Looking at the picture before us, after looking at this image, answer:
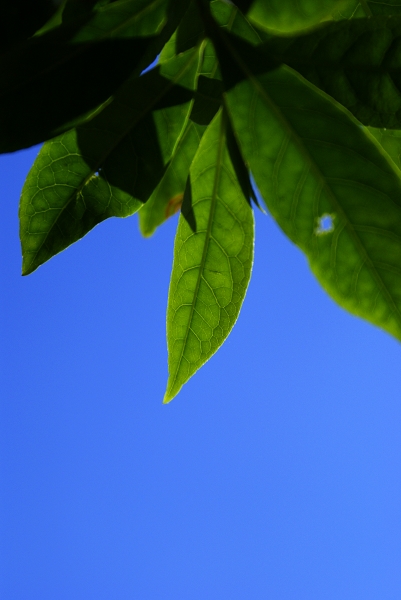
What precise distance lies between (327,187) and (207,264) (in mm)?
283

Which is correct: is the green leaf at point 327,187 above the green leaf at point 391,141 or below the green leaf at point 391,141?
below

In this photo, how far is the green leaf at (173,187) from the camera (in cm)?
107

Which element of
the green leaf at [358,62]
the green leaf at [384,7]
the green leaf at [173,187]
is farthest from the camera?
the green leaf at [173,187]

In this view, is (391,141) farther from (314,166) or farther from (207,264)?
(207,264)

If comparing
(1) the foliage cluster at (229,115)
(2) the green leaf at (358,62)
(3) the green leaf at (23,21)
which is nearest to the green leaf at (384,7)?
(1) the foliage cluster at (229,115)

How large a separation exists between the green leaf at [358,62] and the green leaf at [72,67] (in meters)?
0.23

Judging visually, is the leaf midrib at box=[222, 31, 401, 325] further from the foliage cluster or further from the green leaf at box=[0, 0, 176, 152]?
the green leaf at box=[0, 0, 176, 152]

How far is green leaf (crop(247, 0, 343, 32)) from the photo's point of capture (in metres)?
0.84

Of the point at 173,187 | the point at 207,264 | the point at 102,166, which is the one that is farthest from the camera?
the point at 173,187

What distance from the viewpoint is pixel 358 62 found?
2.68ft

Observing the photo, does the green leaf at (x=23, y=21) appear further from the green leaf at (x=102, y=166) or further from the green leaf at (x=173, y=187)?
the green leaf at (x=173, y=187)

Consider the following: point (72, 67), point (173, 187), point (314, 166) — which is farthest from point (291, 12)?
point (173, 187)

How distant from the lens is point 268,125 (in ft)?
2.84

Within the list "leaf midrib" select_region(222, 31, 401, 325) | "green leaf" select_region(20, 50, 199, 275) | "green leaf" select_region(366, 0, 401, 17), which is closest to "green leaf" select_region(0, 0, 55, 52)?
"green leaf" select_region(20, 50, 199, 275)
